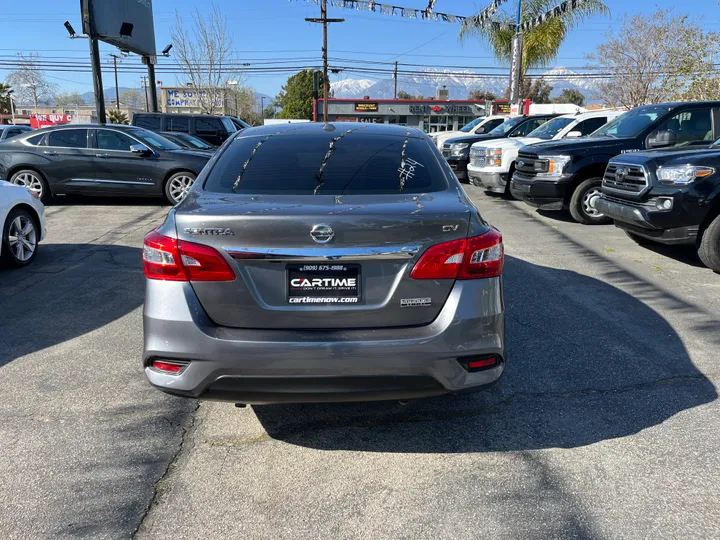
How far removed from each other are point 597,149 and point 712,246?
3.36 meters

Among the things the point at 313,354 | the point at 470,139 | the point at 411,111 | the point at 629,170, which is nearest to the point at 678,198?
the point at 629,170

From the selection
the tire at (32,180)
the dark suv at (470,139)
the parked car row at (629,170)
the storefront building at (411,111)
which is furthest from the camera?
the storefront building at (411,111)

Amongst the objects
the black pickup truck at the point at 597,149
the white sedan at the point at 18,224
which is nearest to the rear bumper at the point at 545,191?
the black pickup truck at the point at 597,149

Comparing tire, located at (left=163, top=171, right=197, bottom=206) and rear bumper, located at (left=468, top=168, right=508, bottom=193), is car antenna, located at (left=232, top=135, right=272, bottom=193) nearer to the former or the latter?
tire, located at (left=163, top=171, right=197, bottom=206)

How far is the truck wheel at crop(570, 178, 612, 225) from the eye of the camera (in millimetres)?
9180

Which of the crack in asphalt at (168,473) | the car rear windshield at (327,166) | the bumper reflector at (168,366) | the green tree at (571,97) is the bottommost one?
the crack in asphalt at (168,473)

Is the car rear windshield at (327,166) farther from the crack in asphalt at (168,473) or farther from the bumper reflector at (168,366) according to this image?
the crack in asphalt at (168,473)

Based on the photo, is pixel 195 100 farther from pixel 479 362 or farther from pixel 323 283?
pixel 479 362

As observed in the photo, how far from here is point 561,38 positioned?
2480 cm

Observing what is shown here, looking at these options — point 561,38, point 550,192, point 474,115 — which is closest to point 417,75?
point 474,115

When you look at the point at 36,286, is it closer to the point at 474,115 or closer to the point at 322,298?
the point at 322,298

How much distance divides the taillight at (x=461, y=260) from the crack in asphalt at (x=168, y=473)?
5.03ft

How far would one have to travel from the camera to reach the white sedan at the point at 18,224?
621 cm

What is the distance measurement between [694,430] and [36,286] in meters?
5.92
